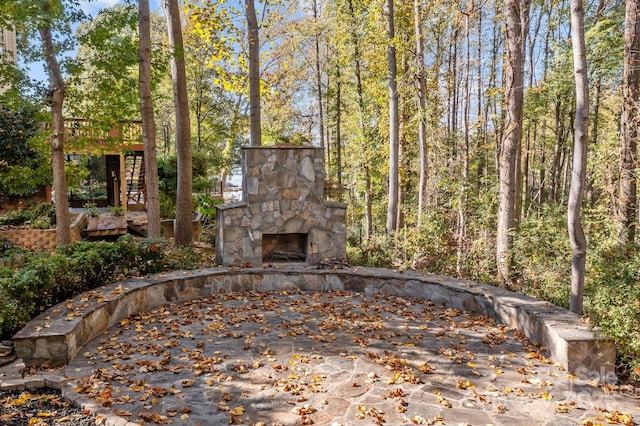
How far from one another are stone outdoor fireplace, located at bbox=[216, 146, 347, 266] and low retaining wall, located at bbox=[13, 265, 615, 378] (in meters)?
0.57

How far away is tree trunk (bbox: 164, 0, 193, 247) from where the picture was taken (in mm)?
9367

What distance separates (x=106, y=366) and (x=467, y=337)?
3.84 m

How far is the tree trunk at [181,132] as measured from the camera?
937 cm

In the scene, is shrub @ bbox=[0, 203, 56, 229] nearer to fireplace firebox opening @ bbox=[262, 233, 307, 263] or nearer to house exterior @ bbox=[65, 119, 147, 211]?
house exterior @ bbox=[65, 119, 147, 211]

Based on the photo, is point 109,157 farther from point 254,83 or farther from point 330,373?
point 330,373

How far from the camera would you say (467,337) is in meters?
5.12

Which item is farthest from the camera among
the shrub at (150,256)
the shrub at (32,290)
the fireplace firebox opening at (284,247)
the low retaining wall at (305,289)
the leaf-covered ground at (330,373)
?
the fireplace firebox opening at (284,247)


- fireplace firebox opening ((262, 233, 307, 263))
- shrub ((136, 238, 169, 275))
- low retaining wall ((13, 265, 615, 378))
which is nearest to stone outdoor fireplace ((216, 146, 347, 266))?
fireplace firebox opening ((262, 233, 307, 263))

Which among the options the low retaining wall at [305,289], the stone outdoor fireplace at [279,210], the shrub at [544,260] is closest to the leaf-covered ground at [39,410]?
the low retaining wall at [305,289]

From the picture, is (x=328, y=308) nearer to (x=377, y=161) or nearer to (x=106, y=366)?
(x=106, y=366)

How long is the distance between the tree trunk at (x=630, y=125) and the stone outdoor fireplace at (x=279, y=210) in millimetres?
4360

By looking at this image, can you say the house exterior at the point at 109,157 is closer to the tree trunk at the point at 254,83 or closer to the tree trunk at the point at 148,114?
the tree trunk at the point at 148,114

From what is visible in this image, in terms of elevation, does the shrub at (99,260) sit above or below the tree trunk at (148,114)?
below

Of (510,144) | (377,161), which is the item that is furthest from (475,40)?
(510,144)
